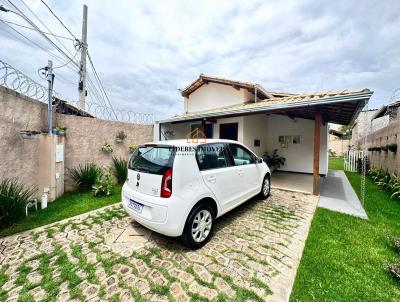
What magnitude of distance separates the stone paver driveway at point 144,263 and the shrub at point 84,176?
2.15 m

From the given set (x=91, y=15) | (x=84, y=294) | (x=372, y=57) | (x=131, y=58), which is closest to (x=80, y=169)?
(x=84, y=294)

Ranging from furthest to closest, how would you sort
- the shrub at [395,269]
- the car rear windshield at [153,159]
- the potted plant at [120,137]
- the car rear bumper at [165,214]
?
the potted plant at [120,137] → the car rear windshield at [153,159] → the car rear bumper at [165,214] → the shrub at [395,269]

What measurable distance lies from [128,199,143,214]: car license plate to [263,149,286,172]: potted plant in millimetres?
7764

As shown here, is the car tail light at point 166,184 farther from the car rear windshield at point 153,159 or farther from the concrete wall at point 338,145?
the concrete wall at point 338,145

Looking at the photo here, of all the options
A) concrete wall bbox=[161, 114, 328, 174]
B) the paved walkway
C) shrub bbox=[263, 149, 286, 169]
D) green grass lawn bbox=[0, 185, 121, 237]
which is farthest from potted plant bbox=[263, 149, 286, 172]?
green grass lawn bbox=[0, 185, 121, 237]

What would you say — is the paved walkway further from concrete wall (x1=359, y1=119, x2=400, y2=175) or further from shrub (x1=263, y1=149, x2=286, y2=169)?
shrub (x1=263, y1=149, x2=286, y2=169)

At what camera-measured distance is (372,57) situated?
7801mm

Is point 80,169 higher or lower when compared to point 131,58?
lower

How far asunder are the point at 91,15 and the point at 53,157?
8093 millimetres

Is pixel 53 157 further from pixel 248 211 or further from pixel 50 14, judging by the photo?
pixel 50 14

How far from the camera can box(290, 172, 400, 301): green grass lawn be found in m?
1.87

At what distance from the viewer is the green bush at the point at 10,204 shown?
124 inches

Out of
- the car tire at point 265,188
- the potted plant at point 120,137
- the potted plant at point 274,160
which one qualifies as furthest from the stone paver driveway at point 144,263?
the potted plant at point 274,160

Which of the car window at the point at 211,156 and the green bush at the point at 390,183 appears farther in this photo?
the green bush at the point at 390,183
